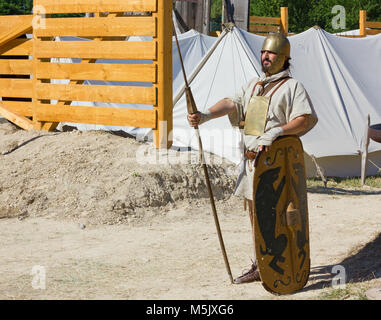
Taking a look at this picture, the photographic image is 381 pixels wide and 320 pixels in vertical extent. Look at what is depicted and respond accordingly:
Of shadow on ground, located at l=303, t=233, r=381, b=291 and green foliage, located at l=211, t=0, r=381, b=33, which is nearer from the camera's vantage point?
shadow on ground, located at l=303, t=233, r=381, b=291

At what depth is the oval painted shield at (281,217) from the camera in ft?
15.1

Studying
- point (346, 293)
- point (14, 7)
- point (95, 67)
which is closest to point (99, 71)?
point (95, 67)

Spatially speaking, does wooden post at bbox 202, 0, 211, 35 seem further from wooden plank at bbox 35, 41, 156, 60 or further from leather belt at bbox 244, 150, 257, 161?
leather belt at bbox 244, 150, 257, 161

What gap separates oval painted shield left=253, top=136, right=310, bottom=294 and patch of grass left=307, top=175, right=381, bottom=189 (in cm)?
431

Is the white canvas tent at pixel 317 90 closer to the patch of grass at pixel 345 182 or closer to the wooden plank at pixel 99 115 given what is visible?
the patch of grass at pixel 345 182

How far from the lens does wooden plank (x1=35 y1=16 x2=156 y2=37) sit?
816 cm

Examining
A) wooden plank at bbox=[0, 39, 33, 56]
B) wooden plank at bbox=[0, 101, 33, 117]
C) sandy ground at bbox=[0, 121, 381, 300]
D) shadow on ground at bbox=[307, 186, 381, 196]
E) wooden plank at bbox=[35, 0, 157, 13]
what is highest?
wooden plank at bbox=[35, 0, 157, 13]

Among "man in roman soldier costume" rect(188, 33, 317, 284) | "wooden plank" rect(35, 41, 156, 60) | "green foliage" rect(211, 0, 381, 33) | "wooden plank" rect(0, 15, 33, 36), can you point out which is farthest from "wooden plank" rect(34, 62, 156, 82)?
"green foliage" rect(211, 0, 381, 33)

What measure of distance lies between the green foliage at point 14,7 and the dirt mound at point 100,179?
24275mm

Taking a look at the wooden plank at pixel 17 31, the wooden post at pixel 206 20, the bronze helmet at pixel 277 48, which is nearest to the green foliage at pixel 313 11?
the wooden post at pixel 206 20

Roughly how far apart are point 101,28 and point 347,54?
4.32 metres

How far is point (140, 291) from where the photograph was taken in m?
4.95

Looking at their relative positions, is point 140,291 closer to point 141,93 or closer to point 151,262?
point 151,262

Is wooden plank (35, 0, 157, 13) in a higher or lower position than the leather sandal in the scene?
higher
